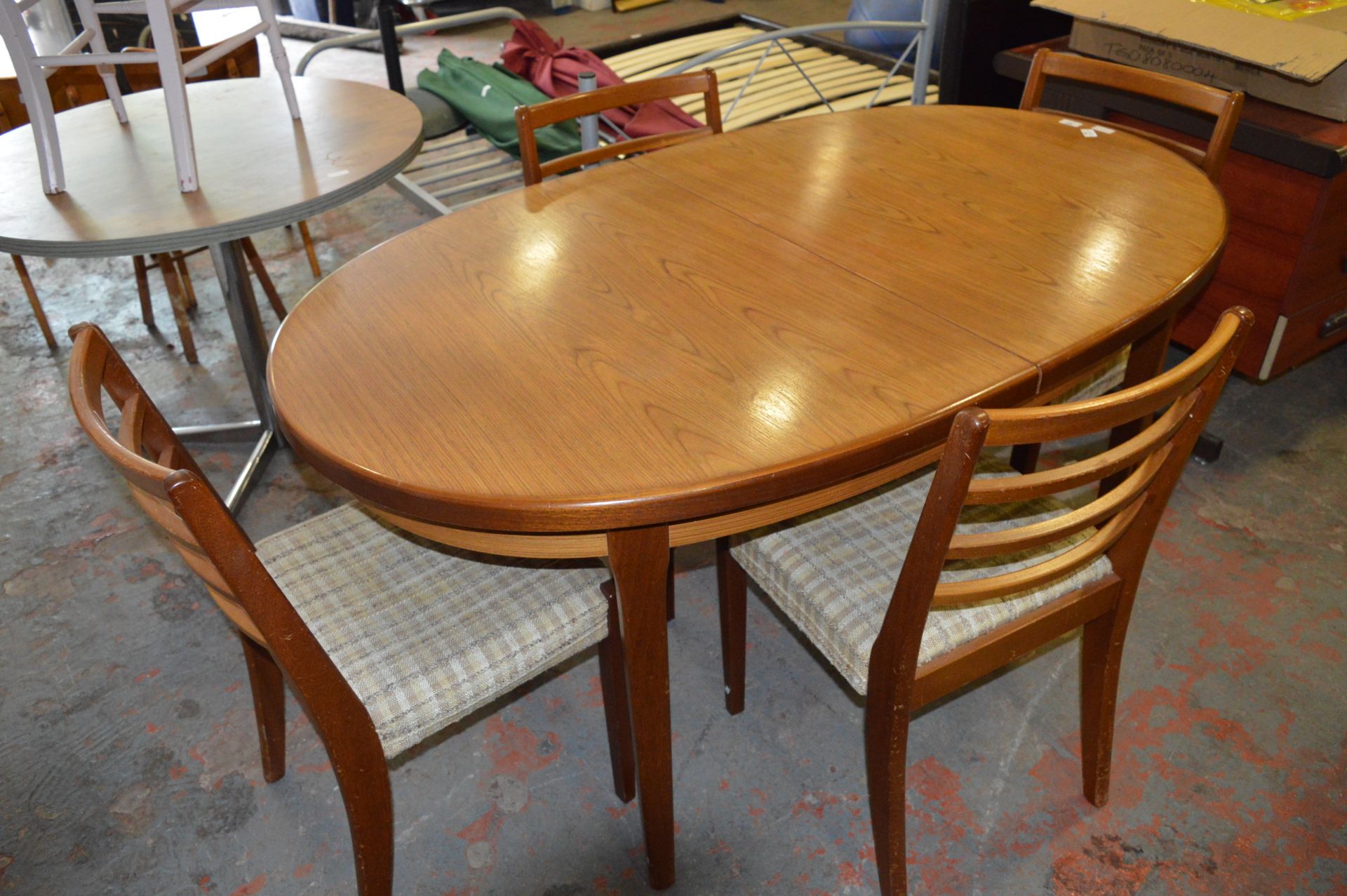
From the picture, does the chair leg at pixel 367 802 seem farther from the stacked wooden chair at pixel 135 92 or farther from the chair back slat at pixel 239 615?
the stacked wooden chair at pixel 135 92

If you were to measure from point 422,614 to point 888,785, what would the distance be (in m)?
0.69

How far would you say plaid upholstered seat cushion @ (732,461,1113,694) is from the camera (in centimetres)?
134

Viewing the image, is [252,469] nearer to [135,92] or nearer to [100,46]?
[100,46]

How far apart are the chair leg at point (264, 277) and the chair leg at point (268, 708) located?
139cm

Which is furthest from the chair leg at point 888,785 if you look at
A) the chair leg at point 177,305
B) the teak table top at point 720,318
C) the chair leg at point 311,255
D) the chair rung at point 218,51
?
the chair leg at point 311,255

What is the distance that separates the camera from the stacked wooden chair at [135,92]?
112 inches

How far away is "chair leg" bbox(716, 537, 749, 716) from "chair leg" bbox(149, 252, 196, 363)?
6.50ft

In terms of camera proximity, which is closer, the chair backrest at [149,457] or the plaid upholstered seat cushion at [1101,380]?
the chair backrest at [149,457]

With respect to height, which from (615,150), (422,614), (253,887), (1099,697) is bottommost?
(253,887)

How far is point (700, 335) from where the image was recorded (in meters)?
1.38

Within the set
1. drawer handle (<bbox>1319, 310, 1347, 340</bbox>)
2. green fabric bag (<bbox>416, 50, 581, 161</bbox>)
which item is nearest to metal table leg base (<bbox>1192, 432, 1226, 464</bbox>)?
drawer handle (<bbox>1319, 310, 1347, 340</bbox>)

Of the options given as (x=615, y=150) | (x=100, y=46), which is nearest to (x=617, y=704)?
(x=615, y=150)

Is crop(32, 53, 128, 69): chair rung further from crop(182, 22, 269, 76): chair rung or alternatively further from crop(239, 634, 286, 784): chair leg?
crop(239, 634, 286, 784): chair leg

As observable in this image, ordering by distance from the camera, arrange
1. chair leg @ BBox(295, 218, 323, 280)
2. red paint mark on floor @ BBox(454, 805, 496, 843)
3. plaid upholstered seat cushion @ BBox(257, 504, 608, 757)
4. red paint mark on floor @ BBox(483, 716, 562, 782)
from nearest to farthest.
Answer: plaid upholstered seat cushion @ BBox(257, 504, 608, 757), red paint mark on floor @ BBox(454, 805, 496, 843), red paint mark on floor @ BBox(483, 716, 562, 782), chair leg @ BBox(295, 218, 323, 280)
